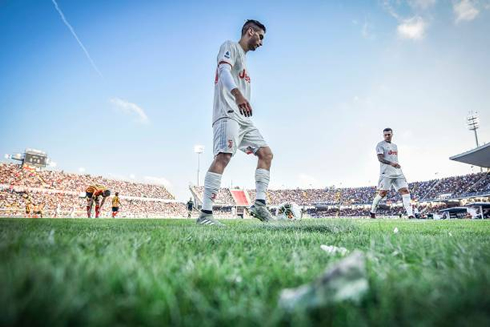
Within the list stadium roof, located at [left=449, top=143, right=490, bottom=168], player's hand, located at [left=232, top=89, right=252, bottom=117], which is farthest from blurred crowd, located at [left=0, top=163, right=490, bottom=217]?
player's hand, located at [left=232, top=89, right=252, bottom=117]

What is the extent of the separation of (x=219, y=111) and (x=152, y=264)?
349cm

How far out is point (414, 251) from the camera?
1.36 metres

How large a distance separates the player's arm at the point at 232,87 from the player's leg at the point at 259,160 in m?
0.80

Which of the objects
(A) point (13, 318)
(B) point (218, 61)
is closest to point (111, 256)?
(A) point (13, 318)

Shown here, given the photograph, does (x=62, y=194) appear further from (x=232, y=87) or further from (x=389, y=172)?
(x=232, y=87)

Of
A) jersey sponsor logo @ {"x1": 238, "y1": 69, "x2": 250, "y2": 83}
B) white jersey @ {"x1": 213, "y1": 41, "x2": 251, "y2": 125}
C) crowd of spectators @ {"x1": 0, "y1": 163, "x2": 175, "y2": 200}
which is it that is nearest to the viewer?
white jersey @ {"x1": 213, "y1": 41, "x2": 251, "y2": 125}

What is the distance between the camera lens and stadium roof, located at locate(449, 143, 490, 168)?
77.6 ft

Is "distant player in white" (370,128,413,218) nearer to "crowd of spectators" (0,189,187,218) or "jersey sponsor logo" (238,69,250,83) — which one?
"jersey sponsor logo" (238,69,250,83)

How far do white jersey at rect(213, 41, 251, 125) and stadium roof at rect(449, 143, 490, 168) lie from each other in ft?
86.3

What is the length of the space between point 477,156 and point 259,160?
29171 millimetres

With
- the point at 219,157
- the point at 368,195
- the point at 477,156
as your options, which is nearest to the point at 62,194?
the point at 219,157

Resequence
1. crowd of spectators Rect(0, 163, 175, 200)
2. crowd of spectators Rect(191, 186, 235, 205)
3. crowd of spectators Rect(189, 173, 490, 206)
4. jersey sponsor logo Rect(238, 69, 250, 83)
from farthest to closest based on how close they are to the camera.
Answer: crowd of spectators Rect(191, 186, 235, 205) → crowd of spectators Rect(189, 173, 490, 206) → crowd of spectators Rect(0, 163, 175, 200) → jersey sponsor logo Rect(238, 69, 250, 83)

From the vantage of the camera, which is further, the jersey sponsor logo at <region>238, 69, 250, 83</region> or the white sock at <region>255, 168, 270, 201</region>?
the white sock at <region>255, 168, 270, 201</region>

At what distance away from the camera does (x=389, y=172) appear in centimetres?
983
